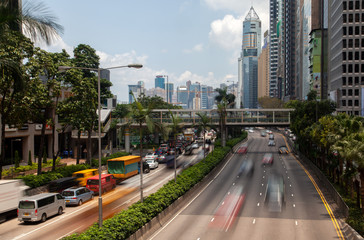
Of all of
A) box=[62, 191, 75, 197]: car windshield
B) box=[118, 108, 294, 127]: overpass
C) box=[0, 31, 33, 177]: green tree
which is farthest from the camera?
box=[118, 108, 294, 127]: overpass

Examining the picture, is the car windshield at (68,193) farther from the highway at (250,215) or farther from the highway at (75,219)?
the highway at (250,215)

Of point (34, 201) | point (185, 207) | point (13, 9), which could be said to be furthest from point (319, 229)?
point (13, 9)

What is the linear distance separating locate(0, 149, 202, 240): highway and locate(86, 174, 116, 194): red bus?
2.15 ft

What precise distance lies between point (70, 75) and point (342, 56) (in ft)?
265

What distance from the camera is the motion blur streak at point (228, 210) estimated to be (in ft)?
88.2

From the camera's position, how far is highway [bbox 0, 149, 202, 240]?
79.4 ft

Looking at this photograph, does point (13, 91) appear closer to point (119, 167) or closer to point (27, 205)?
point (27, 205)

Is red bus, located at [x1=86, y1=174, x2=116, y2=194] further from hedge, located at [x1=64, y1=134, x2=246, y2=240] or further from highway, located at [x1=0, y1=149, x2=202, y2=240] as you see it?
hedge, located at [x1=64, y1=134, x2=246, y2=240]

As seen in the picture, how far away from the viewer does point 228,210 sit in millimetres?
31469

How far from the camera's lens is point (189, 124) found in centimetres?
7600

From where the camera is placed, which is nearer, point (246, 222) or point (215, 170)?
point (246, 222)

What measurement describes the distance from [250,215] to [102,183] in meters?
17.3

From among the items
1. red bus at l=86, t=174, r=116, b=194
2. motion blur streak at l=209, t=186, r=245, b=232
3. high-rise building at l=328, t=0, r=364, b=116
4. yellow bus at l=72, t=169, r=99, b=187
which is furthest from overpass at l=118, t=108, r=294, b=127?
motion blur streak at l=209, t=186, r=245, b=232

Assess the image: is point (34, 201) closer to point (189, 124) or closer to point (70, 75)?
point (70, 75)
